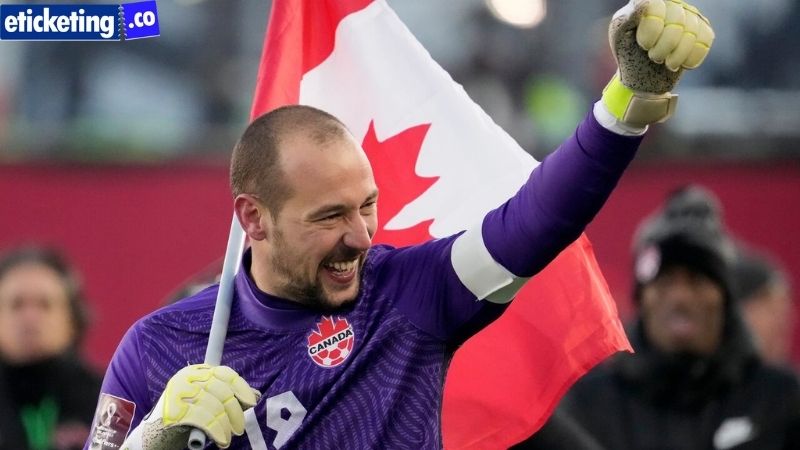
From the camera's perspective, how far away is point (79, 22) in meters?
5.31

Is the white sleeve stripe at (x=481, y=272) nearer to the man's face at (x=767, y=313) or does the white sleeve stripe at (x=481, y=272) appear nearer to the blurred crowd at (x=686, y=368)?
the blurred crowd at (x=686, y=368)

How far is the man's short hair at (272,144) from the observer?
176 inches

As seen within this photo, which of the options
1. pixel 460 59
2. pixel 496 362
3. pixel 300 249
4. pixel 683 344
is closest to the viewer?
pixel 300 249

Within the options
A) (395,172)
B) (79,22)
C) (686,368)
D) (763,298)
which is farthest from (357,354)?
(763,298)

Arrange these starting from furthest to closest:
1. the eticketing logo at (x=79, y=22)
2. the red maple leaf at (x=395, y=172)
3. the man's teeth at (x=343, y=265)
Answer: the red maple leaf at (x=395, y=172) < the eticketing logo at (x=79, y=22) < the man's teeth at (x=343, y=265)

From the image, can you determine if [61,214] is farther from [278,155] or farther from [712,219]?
[278,155]

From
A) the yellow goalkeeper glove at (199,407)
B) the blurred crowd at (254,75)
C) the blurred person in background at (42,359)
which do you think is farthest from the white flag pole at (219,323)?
the blurred crowd at (254,75)

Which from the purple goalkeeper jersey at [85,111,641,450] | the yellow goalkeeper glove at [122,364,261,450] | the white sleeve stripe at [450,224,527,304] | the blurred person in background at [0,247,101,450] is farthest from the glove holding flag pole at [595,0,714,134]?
the blurred person in background at [0,247,101,450]

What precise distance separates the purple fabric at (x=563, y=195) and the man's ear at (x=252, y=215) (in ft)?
2.09

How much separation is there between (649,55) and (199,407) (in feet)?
4.20

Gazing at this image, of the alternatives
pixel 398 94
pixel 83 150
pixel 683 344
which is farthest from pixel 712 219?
pixel 83 150

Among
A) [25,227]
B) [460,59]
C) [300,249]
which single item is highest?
[300,249]

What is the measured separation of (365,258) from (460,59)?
6916 millimetres

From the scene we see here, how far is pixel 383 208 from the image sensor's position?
17.5 feet
